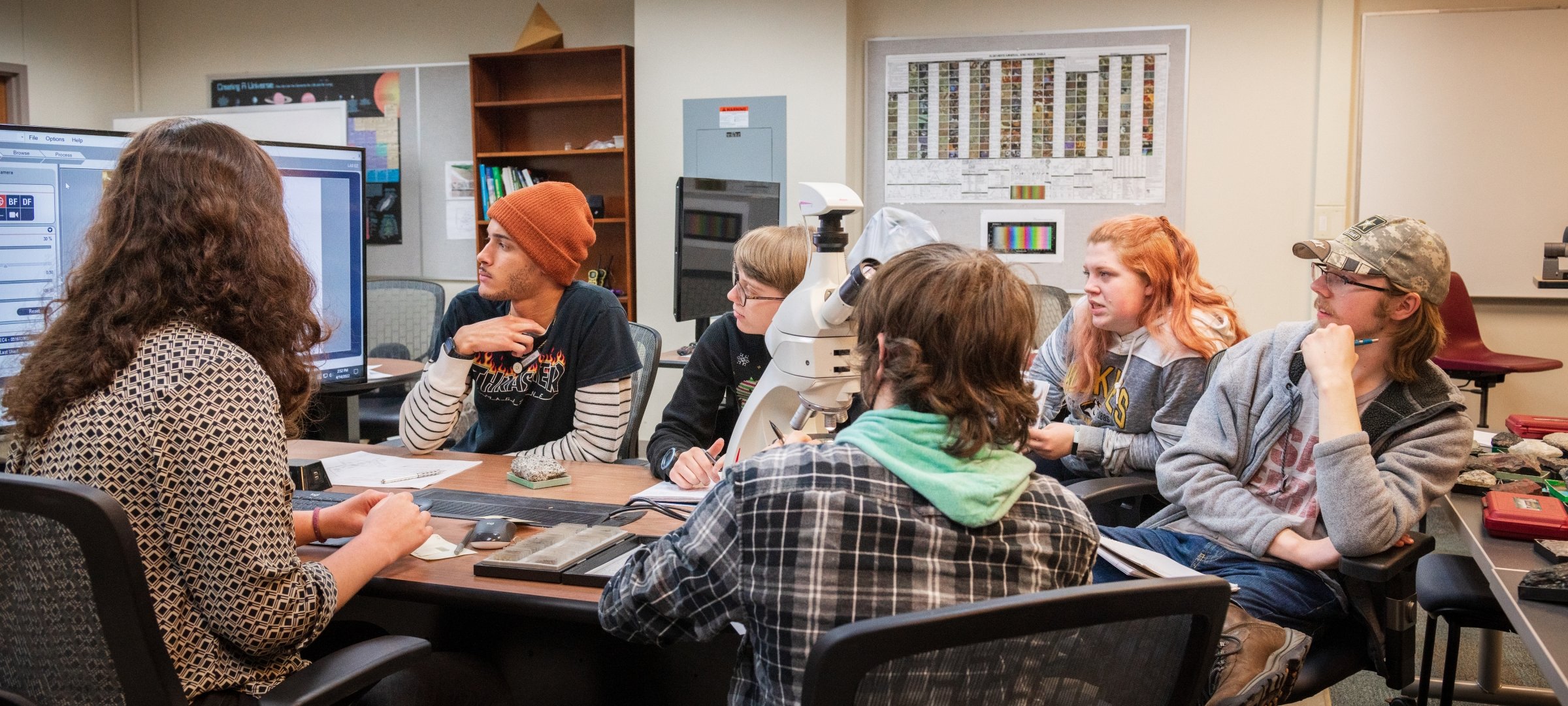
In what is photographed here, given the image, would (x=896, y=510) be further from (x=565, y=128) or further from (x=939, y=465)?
(x=565, y=128)

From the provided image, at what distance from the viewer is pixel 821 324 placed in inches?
54.1

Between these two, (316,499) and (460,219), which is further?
(460,219)

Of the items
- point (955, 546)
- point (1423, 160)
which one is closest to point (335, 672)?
point (955, 546)

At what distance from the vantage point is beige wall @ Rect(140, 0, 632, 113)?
539 cm

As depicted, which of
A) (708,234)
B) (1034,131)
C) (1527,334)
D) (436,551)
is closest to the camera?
(436,551)

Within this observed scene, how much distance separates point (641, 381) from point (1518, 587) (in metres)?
1.72

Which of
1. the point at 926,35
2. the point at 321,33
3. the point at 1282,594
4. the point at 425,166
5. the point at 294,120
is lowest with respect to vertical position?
the point at 1282,594

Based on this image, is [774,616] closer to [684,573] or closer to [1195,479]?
[684,573]

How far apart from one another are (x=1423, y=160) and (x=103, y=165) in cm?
455

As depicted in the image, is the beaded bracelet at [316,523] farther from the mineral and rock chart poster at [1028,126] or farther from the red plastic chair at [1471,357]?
the red plastic chair at [1471,357]

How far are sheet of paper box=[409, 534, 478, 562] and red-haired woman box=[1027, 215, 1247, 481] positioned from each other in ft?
3.84

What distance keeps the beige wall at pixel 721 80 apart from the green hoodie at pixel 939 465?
3.76 m

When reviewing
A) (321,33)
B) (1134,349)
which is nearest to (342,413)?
(1134,349)

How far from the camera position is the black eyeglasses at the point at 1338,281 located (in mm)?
1682
